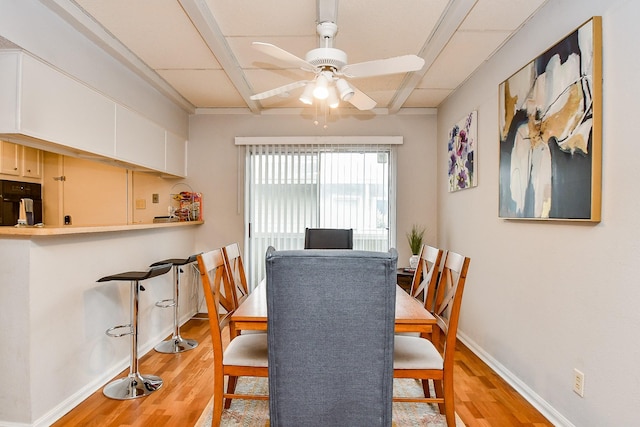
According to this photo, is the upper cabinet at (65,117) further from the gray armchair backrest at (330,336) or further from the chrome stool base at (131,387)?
the gray armchair backrest at (330,336)

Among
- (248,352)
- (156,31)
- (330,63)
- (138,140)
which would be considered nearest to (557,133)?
(330,63)

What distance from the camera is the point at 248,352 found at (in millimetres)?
1999

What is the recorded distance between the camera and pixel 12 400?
2.04 m

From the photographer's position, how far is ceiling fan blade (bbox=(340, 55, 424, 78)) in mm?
2109

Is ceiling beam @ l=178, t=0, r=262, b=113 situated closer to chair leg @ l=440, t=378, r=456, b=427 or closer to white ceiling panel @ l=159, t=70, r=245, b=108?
white ceiling panel @ l=159, t=70, r=245, b=108

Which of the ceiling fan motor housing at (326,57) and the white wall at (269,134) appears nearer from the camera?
the ceiling fan motor housing at (326,57)

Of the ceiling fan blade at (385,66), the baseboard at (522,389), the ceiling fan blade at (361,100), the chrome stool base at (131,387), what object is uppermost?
the ceiling fan blade at (385,66)

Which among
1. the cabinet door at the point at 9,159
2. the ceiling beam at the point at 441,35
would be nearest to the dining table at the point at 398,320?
the ceiling beam at the point at 441,35

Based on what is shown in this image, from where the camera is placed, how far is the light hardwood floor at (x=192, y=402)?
2164 millimetres

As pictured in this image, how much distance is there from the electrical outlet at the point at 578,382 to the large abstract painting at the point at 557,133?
2.67 ft

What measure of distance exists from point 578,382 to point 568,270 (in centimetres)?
58

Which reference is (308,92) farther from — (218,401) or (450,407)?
(450,407)

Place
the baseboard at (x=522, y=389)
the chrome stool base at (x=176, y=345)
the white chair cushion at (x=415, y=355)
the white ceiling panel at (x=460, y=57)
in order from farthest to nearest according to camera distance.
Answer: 1. the chrome stool base at (x=176, y=345)
2. the white ceiling panel at (x=460, y=57)
3. the baseboard at (x=522, y=389)
4. the white chair cushion at (x=415, y=355)

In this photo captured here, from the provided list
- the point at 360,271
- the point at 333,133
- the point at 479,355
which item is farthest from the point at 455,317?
the point at 333,133
